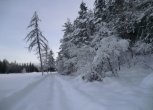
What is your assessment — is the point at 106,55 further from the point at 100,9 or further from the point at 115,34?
the point at 100,9

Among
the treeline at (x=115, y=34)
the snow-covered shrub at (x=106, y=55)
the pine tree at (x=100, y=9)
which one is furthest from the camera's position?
the pine tree at (x=100, y=9)

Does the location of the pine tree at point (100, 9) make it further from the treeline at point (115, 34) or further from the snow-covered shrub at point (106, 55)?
the snow-covered shrub at point (106, 55)

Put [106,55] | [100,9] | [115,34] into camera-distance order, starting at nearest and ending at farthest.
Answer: [106,55] < [115,34] < [100,9]

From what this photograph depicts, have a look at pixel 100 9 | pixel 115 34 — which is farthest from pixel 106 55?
pixel 100 9

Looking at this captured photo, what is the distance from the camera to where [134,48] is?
13.8 meters

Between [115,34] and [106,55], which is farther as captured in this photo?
[115,34]

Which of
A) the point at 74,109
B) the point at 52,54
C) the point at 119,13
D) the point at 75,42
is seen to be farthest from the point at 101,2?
the point at 52,54

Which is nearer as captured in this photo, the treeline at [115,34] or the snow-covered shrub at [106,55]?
the treeline at [115,34]

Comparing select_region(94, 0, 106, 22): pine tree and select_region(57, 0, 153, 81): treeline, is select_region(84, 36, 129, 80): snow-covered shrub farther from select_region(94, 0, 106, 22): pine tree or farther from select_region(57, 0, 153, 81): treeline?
select_region(94, 0, 106, 22): pine tree

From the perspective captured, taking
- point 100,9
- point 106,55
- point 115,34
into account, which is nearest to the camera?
point 106,55

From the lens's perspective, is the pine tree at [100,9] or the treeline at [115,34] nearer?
the treeline at [115,34]

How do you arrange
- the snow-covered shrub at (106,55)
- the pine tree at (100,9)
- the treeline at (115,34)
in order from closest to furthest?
the treeline at (115,34) → the snow-covered shrub at (106,55) → the pine tree at (100,9)

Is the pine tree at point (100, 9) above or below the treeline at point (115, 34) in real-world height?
above

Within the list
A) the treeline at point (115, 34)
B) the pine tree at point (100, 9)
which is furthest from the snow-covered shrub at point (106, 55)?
the pine tree at point (100, 9)
